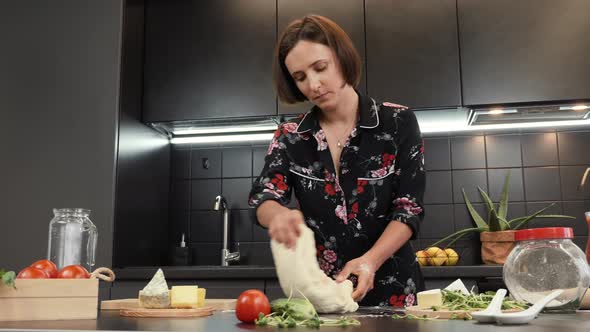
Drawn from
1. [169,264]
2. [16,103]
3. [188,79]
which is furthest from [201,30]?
[169,264]

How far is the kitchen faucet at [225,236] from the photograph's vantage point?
2.96 m

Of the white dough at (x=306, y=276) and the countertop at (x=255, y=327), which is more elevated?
the white dough at (x=306, y=276)

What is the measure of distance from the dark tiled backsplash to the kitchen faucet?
0.04 metres

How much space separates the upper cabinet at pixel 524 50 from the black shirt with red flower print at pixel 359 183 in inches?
46.5

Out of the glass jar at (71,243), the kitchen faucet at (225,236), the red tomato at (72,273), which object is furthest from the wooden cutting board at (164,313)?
the kitchen faucet at (225,236)

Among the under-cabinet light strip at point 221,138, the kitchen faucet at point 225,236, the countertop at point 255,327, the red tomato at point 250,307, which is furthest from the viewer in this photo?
the under-cabinet light strip at point 221,138

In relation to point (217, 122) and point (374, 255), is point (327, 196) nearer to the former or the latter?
point (374, 255)

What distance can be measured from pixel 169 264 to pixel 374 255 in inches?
74.1

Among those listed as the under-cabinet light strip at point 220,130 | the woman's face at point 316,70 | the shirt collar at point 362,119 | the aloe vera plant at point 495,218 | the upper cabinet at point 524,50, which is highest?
the upper cabinet at point 524,50

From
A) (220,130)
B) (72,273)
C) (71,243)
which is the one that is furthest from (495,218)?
(72,273)

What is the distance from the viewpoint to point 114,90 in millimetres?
2725

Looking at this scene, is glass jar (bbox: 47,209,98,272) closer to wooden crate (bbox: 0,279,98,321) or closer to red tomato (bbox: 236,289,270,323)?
wooden crate (bbox: 0,279,98,321)

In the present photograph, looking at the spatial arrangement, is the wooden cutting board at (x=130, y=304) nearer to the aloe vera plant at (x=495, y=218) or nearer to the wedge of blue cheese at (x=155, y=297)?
the wedge of blue cheese at (x=155, y=297)

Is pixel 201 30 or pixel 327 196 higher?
pixel 201 30
